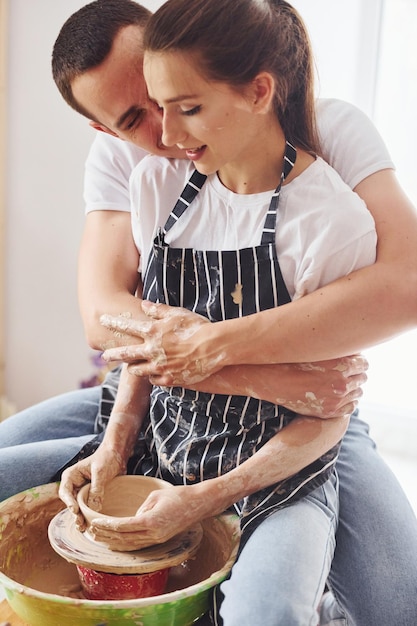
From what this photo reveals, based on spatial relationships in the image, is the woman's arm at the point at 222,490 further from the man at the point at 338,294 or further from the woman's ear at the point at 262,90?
the woman's ear at the point at 262,90

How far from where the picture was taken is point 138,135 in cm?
141

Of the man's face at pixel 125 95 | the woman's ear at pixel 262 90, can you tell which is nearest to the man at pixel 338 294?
the man's face at pixel 125 95

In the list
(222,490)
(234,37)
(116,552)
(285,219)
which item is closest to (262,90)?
(234,37)

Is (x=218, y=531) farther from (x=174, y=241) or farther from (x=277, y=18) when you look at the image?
(x=277, y=18)

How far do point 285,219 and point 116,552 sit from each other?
0.60 meters

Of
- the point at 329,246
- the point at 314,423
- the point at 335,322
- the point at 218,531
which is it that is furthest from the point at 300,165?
the point at 218,531

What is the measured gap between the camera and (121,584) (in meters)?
1.18

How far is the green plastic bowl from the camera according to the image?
107 cm

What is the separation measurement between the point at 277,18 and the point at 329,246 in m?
0.38

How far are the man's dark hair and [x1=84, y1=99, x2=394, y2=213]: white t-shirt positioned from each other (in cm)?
20

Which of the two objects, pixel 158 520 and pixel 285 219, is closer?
pixel 158 520

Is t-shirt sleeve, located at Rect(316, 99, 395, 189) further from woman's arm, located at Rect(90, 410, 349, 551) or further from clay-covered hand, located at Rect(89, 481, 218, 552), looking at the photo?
clay-covered hand, located at Rect(89, 481, 218, 552)

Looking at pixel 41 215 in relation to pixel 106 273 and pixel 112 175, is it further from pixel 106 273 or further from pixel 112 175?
pixel 106 273

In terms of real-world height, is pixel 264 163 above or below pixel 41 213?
above
